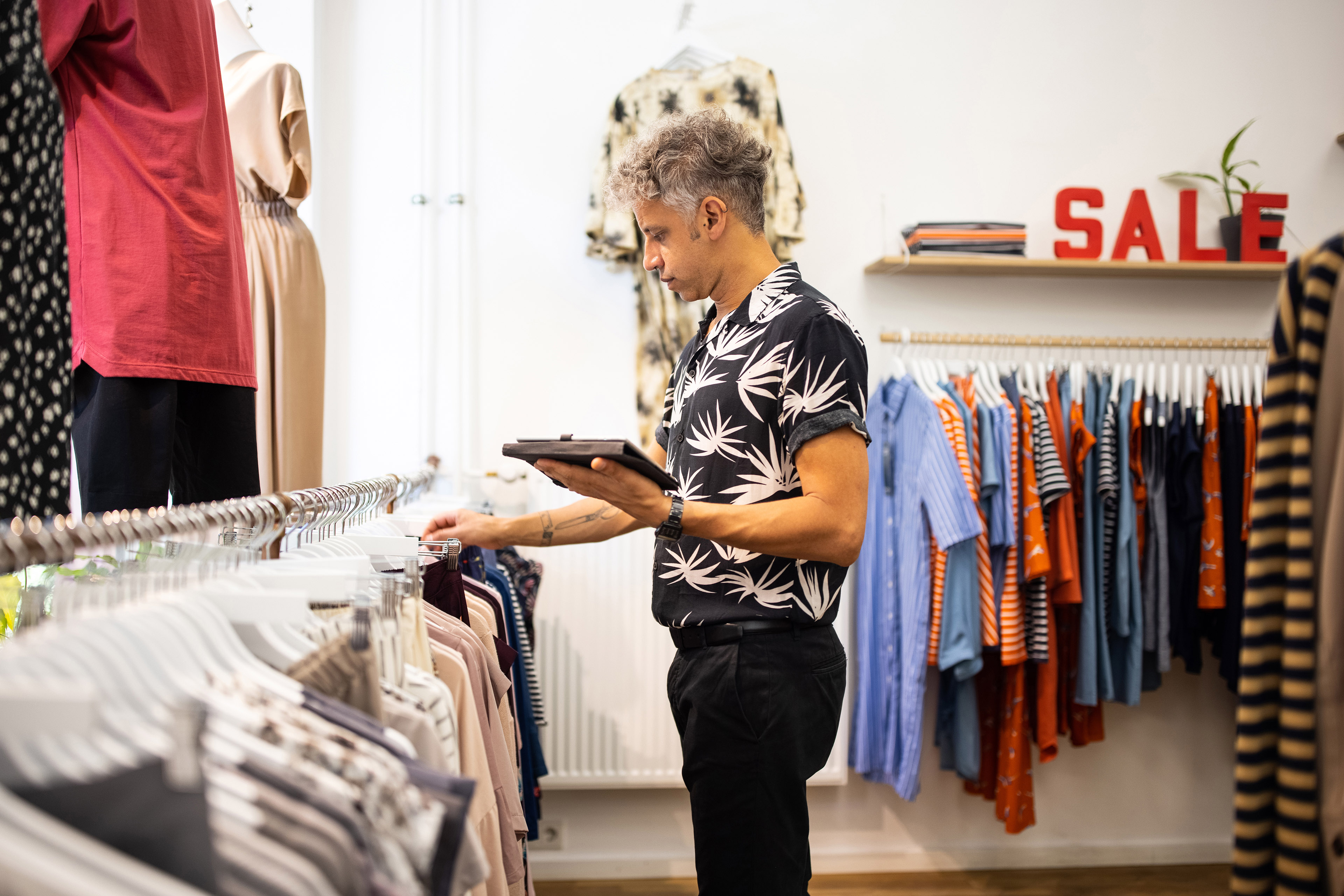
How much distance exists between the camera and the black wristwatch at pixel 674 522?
1235 mm

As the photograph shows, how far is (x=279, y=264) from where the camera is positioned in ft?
6.95

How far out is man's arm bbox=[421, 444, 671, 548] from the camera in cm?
148

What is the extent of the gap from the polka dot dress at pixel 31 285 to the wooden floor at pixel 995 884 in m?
2.26

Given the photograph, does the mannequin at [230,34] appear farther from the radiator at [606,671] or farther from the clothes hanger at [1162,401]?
the clothes hanger at [1162,401]

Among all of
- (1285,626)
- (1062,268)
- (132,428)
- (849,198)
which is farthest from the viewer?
(849,198)

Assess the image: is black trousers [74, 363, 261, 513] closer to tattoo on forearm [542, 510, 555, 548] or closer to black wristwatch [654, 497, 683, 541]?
tattoo on forearm [542, 510, 555, 548]

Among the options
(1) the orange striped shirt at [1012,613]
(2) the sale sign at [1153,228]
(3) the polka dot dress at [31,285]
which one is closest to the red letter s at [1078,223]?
(2) the sale sign at [1153,228]

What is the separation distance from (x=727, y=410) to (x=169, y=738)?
0.97 meters

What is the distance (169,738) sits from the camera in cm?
55

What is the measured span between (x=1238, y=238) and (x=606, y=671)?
98.2 inches

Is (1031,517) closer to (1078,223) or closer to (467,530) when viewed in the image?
(1078,223)

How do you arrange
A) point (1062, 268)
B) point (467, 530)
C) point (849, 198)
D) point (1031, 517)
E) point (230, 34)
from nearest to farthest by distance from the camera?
point (467, 530), point (230, 34), point (1031, 517), point (1062, 268), point (849, 198)

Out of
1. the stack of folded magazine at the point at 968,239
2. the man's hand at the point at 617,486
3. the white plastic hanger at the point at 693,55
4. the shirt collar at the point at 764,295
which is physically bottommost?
the man's hand at the point at 617,486

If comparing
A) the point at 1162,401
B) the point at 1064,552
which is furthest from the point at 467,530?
the point at 1162,401
